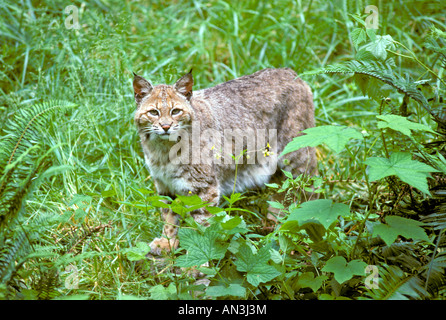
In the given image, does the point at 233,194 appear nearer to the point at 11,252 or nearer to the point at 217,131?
the point at 11,252

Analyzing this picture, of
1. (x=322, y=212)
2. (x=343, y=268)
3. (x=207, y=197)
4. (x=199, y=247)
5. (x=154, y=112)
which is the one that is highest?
(x=154, y=112)

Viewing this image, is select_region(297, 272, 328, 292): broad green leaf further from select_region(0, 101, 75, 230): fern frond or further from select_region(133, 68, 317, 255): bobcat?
select_region(0, 101, 75, 230): fern frond

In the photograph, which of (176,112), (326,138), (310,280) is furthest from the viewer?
(176,112)

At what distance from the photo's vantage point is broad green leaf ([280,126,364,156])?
2.27m

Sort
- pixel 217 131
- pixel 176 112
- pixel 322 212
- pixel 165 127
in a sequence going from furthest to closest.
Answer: pixel 217 131 → pixel 176 112 → pixel 165 127 → pixel 322 212

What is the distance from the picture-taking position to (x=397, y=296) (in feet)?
8.33

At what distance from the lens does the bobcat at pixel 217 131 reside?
3.87 m

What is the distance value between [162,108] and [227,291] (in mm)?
1700

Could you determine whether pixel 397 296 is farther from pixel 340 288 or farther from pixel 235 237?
pixel 235 237

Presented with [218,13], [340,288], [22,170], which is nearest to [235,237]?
[340,288]

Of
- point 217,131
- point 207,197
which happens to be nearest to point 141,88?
point 217,131

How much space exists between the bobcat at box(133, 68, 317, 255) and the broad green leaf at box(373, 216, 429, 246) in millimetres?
1137

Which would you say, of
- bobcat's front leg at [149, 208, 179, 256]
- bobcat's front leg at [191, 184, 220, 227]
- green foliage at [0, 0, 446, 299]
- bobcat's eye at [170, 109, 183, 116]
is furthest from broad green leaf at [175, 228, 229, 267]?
bobcat's eye at [170, 109, 183, 116]

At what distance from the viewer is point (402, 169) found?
7.73 ft
